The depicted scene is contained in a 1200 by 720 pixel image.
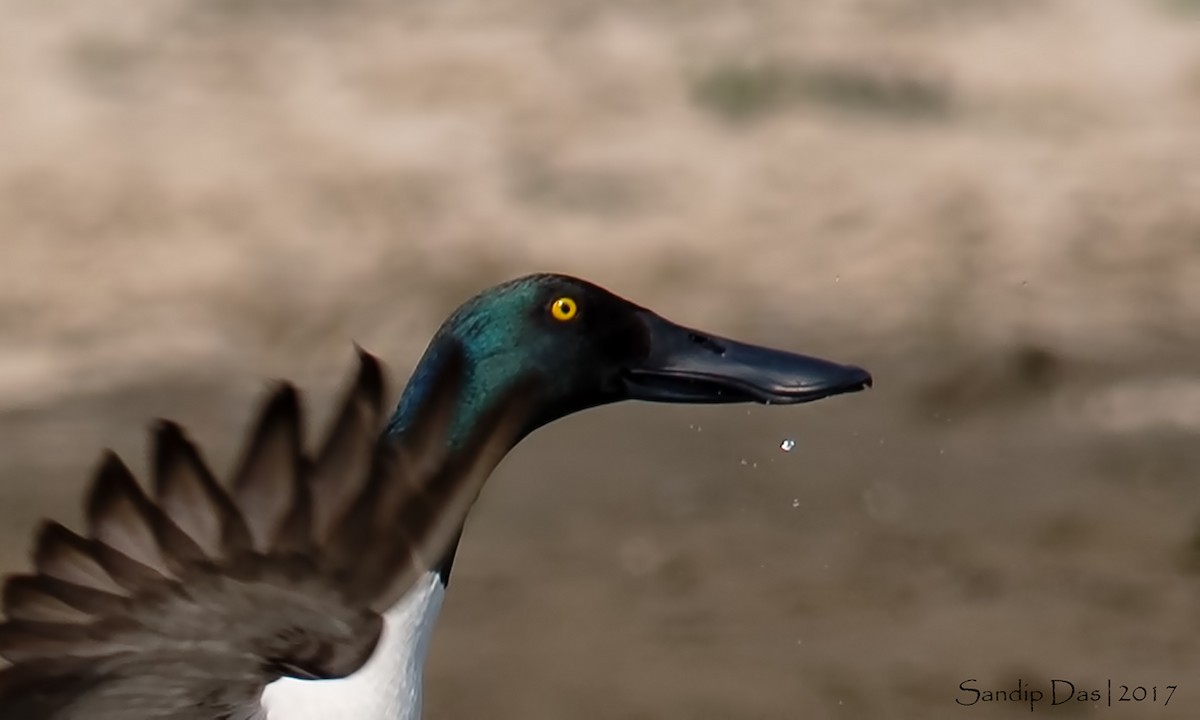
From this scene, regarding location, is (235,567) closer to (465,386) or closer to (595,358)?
(465,386)

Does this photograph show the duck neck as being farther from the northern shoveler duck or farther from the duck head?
the northern shoveler duck

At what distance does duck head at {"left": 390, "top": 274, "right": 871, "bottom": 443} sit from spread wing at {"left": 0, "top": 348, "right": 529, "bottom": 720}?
0.51 meters

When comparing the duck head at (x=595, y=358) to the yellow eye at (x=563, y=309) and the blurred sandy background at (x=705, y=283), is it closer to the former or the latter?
the yellow eye at (x=563, y=309)

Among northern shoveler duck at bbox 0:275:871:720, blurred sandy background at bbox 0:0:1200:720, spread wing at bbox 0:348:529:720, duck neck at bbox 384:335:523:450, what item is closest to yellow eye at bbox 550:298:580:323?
duck neck at bbox 384:335:523:450

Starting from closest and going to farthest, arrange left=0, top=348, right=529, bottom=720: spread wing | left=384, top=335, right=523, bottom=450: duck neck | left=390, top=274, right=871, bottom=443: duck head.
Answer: left=0, top=348, right=529, bottom=720: spread wing → left=384, top=335, right=523, bottom=450: duck neck → left=390, top=274, right=871, bottom=443: duck head

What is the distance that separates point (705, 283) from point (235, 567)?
5.13 metres

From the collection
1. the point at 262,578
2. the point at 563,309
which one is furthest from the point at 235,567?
the point at 563,309

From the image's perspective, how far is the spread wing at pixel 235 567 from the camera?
302 cm

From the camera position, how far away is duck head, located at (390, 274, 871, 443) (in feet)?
13.2

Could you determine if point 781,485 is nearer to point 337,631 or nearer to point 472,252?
point 472,252

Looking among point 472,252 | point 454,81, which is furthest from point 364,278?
point 454,81

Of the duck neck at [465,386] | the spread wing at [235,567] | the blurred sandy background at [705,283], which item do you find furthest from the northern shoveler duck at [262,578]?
the blurred sandy background at [705,283]

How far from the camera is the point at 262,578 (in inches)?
129

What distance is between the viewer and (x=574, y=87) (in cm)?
920
